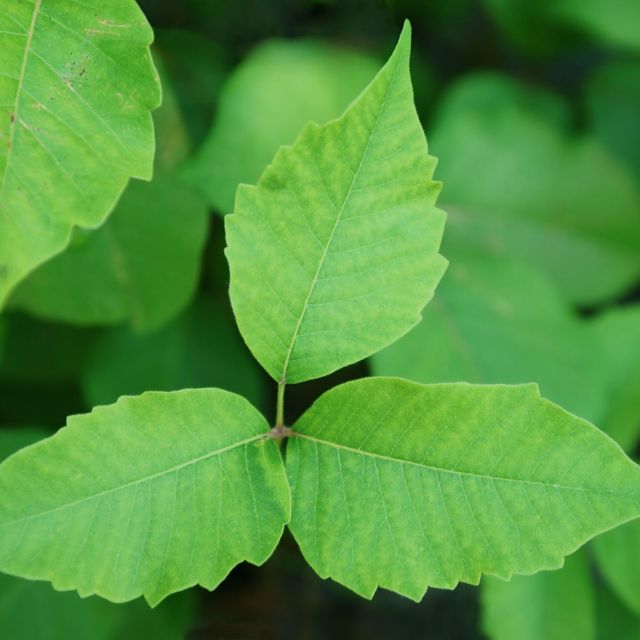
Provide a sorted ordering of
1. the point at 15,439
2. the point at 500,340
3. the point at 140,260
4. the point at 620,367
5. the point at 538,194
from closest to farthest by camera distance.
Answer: the point at 15,439
the point at 140,260
the point at 500,340
the point at 620,367
the point at 538,194

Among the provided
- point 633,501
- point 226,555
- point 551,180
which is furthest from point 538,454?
point 551,180

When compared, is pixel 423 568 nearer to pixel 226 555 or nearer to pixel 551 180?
pixel 226 555

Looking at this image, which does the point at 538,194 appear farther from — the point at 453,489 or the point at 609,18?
the point at 453,489

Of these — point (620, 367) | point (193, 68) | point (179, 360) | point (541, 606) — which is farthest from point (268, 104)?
point (541, 606)

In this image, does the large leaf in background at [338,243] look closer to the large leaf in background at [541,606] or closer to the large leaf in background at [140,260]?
the large leaf in background at [140,260]

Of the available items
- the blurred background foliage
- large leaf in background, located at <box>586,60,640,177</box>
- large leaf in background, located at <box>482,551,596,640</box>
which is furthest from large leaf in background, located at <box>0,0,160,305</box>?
large leaf in background, located at <box>586,60,640,177</box>
